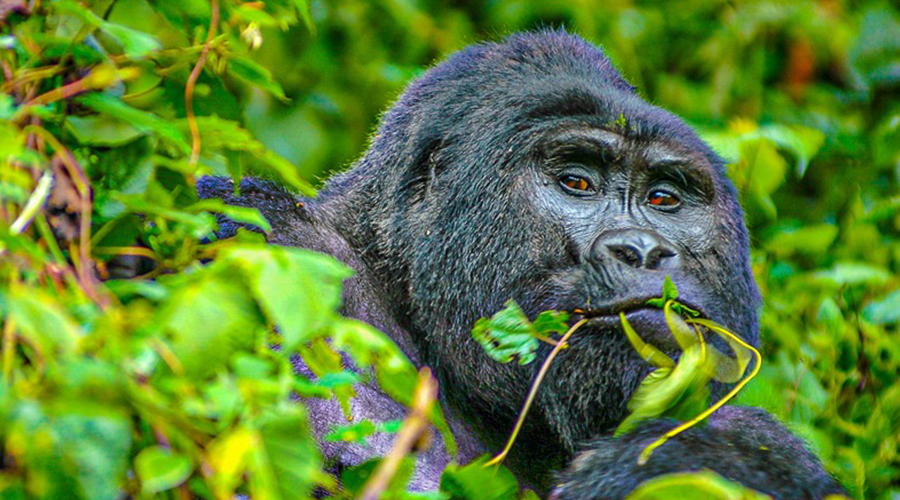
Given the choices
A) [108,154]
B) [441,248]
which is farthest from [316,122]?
[108,154]

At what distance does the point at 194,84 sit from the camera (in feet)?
6.92

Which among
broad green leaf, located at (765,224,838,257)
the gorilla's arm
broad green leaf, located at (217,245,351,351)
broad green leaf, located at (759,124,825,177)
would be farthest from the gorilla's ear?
broad green leaf, located at (217,245,351,351)

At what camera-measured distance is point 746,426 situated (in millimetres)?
2900

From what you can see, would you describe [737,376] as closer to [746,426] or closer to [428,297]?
[746,426]

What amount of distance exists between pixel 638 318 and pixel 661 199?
2.00 ft

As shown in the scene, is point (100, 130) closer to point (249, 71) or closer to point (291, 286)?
point (249, 71)

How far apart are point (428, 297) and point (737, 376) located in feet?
2.93

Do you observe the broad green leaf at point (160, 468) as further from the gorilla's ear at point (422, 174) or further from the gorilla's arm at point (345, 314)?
the gorilla's ear at point (422, 174)

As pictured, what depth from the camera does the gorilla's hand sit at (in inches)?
84.8

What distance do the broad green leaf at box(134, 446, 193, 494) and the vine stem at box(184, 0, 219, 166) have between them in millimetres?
654

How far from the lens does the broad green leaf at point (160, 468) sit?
119 cm

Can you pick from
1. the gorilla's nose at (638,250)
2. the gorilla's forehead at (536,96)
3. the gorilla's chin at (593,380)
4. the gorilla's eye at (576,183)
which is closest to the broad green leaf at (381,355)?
the gorilla's chin at (593,380)

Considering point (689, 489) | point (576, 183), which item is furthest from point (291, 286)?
point (576, 183)

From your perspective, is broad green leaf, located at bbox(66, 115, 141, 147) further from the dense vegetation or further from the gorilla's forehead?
the gorilla's forehead
